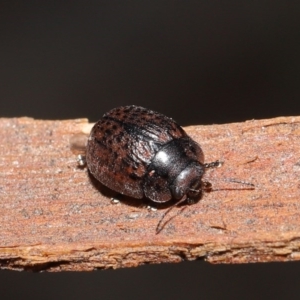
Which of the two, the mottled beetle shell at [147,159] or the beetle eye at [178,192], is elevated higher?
the mottled beetle shell at [147,159]

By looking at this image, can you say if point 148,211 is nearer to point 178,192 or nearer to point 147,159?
point 178,192

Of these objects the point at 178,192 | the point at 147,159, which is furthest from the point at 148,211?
the point at 147,159

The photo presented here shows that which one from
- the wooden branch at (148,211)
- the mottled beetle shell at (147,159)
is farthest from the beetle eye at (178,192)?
the wooden branch at (148,211)

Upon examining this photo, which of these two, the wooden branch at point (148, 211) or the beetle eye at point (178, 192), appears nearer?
the wooden branch at point (148, 211)

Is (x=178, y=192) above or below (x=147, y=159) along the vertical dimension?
below

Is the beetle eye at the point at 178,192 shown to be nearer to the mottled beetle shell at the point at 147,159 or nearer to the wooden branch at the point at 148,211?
the mottled beetle shell at the point at 147,159

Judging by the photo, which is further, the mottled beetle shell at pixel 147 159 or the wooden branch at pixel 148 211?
the mottled beetle shell at pixel 147 159

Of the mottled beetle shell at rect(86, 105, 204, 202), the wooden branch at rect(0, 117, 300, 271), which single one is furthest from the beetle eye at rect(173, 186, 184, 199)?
the wooden branch at rect(0, 117, 300, 271)
